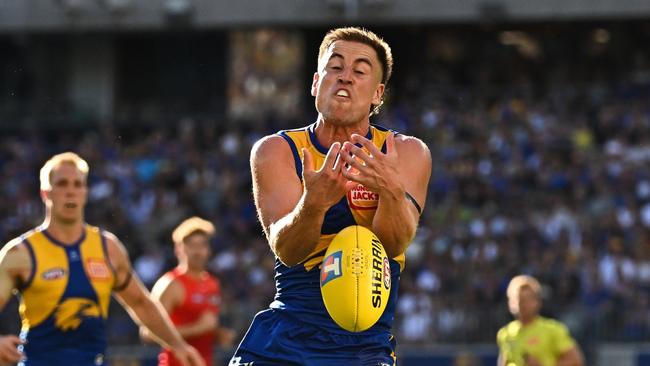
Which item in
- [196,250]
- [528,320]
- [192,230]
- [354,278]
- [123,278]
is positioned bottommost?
[354,278]

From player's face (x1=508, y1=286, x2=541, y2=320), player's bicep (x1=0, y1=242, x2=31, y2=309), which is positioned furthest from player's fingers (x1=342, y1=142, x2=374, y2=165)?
player's face (x1=508, y1=286, x2=541, y2=320)

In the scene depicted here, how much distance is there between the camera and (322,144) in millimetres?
5691

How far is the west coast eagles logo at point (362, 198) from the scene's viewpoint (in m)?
5.53

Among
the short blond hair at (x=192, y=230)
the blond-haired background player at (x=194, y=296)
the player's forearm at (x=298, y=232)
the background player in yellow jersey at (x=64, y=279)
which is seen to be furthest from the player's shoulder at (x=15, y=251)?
the player's forearm at (x=298, y=232)

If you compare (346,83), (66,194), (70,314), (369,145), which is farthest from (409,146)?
(66,194)

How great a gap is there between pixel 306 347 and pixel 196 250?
6528 mm

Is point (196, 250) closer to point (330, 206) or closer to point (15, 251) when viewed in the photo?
point (15, 251)

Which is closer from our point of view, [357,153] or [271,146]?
[357,153]

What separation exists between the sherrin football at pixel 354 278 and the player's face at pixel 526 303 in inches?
287

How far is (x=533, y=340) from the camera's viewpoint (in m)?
12.8

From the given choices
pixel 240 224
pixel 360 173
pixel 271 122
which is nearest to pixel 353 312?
pixel 360 173

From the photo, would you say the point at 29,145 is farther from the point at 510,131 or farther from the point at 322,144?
the point at 322,144

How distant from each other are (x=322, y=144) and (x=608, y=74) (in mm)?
24098

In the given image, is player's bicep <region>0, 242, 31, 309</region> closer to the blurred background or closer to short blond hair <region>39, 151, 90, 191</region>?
short blond hair <region>39, 151, 90, 191</region>
